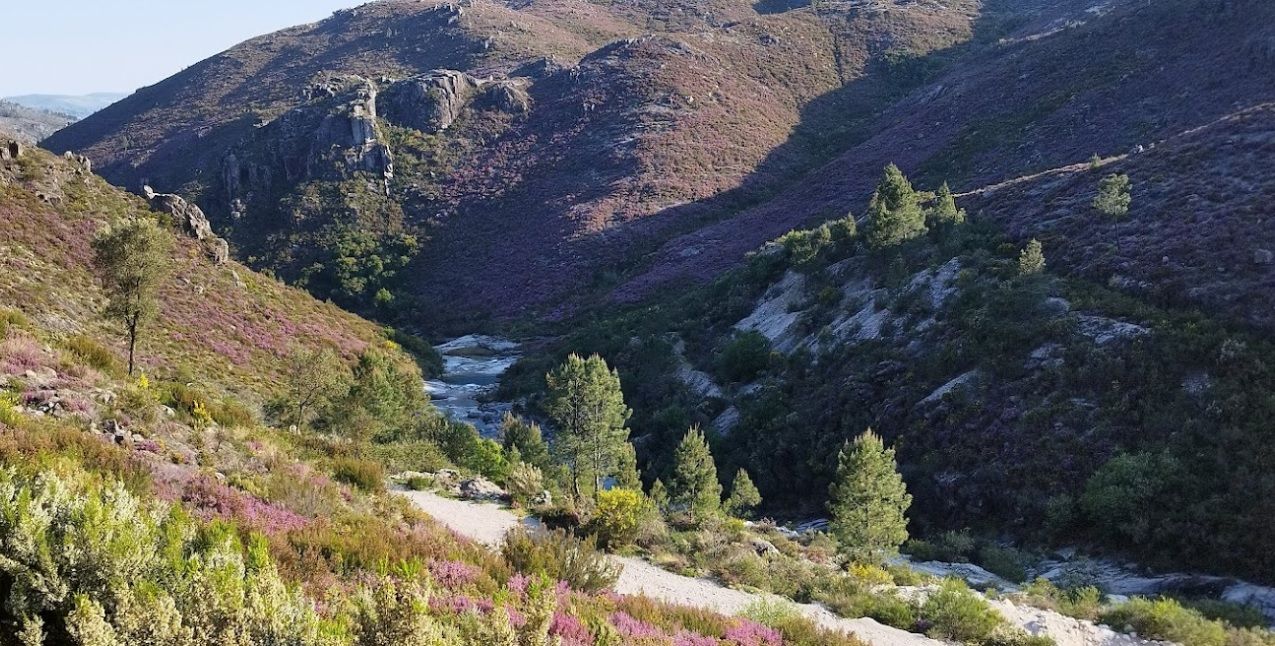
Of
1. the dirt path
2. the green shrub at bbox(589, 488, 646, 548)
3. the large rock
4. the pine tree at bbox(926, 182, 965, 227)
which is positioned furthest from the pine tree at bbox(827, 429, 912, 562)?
the large rock

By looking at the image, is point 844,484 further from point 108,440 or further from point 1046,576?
point 108,440

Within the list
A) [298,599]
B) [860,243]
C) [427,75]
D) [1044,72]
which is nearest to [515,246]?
[427,75]

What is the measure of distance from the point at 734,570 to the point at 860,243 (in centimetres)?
3126

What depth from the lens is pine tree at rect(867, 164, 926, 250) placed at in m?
37.1

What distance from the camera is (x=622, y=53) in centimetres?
9925

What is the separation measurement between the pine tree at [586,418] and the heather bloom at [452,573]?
16497mm

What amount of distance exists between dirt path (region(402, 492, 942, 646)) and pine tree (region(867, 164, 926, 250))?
29152 mm

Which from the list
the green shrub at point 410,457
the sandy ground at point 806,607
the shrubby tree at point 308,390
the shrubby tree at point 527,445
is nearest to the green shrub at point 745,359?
the shrubby tree at point 527,445

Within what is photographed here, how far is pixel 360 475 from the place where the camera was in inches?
515

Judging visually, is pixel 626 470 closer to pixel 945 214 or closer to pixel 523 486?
pixel 523 486

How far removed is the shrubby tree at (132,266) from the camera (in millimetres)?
22000

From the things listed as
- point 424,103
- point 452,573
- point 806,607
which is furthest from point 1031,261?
point 424,103

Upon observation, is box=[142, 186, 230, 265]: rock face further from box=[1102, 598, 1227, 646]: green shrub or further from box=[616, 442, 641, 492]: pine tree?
box=[1102, 598, 1227, 646]: green shrub

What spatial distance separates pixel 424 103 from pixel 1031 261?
8089 cm
